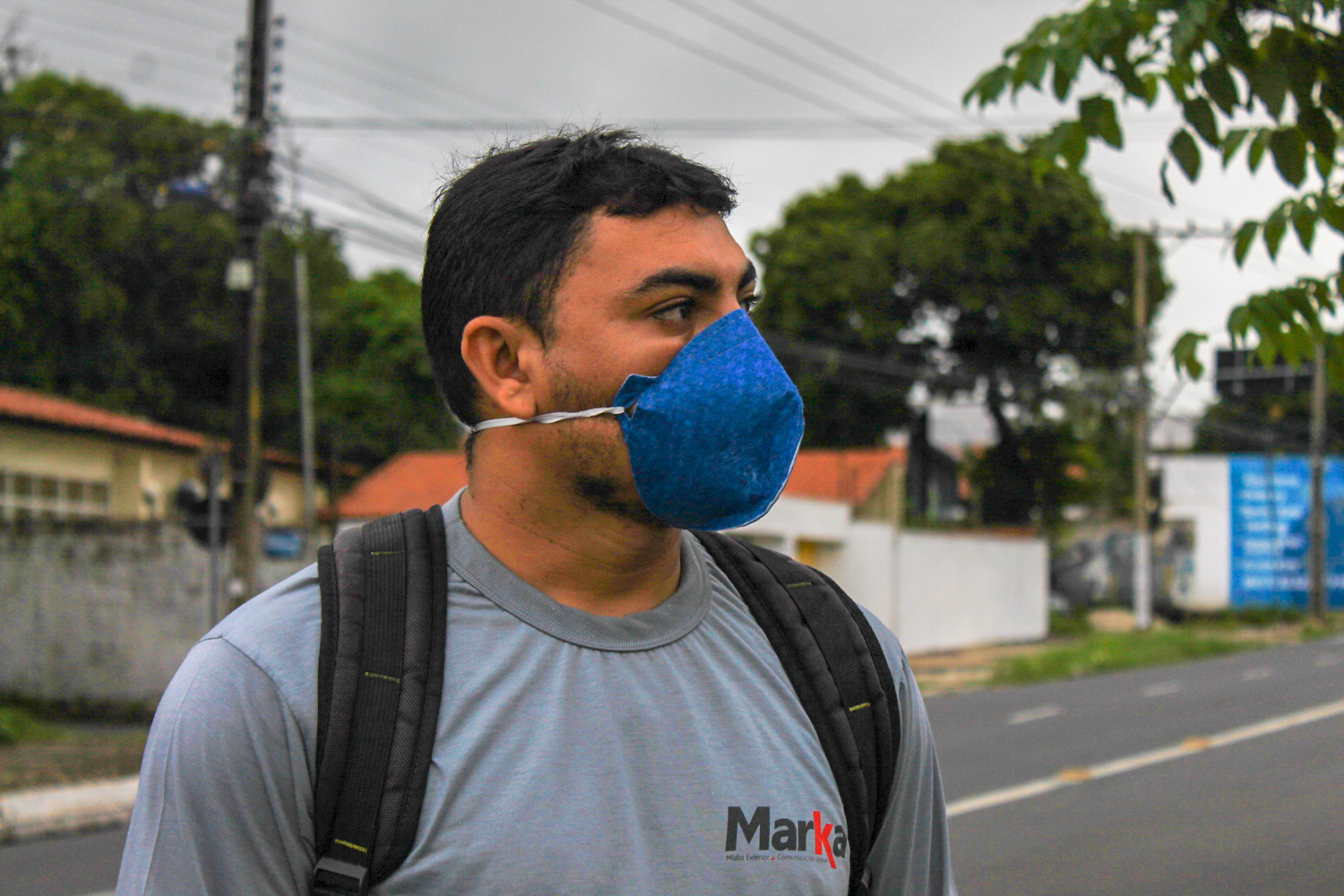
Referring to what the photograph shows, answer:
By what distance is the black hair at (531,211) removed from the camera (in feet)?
5.33

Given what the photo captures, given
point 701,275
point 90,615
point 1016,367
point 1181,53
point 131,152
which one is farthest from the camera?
point 1016,367

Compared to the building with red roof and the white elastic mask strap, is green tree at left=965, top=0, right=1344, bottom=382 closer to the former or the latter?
the white elastic mask strap

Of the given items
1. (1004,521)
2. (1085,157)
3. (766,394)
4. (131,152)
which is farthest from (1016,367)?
(766,394)

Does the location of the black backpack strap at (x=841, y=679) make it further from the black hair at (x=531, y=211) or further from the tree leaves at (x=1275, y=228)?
the tree leaves at (x=1275, y=228)

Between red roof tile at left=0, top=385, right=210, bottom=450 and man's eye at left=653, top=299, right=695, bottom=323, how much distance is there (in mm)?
19180

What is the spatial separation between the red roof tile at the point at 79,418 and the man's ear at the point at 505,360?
1905cm

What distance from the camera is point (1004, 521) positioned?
1266 inches

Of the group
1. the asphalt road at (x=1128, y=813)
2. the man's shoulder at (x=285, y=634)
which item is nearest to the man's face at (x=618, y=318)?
the man's shoulder at (x=285, y=634)

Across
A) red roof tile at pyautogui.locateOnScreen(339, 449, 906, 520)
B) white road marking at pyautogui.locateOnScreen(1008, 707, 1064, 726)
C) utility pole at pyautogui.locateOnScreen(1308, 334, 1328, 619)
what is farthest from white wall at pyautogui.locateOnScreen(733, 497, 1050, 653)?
→ utility pole at pyautogui.locateOnScreen(1308, 334, 1328, 619)

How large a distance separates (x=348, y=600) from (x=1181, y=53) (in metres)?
2.16

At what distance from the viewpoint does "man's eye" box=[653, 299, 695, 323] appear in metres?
1.64

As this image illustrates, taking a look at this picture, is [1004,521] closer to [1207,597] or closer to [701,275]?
[1207,597]

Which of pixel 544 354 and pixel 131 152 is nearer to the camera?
pixel 544 354

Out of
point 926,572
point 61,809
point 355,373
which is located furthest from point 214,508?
point 355,373
